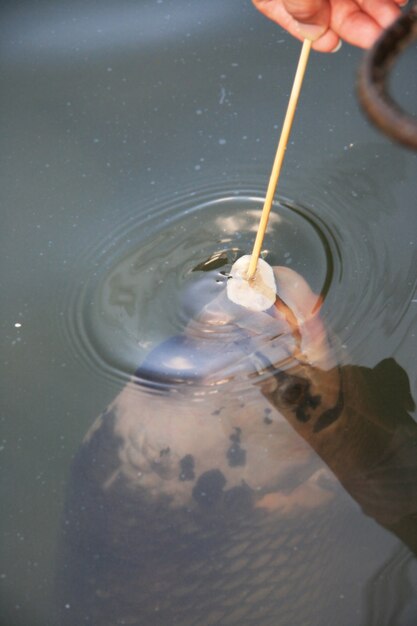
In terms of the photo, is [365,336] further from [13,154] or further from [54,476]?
[13,154]

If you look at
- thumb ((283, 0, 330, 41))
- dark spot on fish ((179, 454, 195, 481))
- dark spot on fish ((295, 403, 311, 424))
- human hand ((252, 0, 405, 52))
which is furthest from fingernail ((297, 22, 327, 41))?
dark spot on fish ((179, 454, 195, 481))

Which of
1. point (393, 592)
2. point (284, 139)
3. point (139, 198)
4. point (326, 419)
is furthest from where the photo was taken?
point (139, 198)

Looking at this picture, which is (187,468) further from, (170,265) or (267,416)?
(170,265)

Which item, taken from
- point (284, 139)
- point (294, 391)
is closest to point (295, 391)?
point (294, 391)

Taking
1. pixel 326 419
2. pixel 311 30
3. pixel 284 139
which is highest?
pixel 311 30

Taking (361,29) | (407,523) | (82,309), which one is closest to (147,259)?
(82,309)

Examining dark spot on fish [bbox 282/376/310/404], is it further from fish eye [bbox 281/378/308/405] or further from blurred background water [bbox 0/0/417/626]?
blurred background water [bbox 0/0/417/626]

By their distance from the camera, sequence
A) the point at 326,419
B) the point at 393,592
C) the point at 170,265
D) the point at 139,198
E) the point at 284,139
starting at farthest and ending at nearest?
the point at 139,198, the point at 170,265, the point at 326,419, the point at 393,592, the point at 284,139

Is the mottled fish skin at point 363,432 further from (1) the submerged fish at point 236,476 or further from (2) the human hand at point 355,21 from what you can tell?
(2) the human hand at point 355,21
